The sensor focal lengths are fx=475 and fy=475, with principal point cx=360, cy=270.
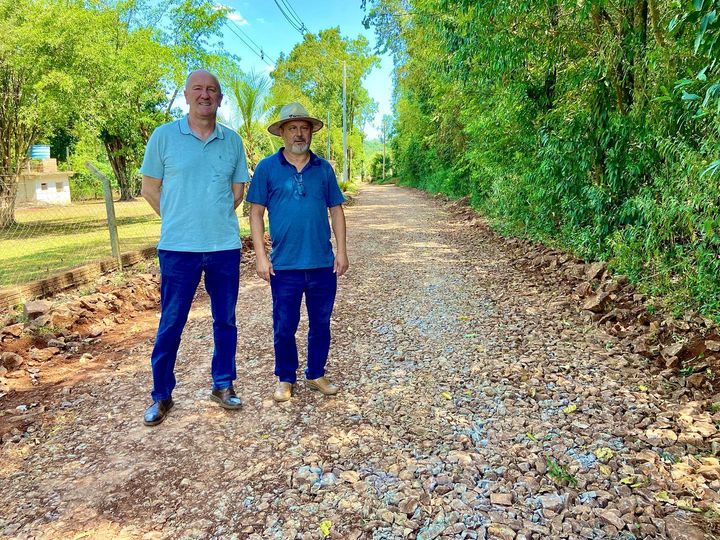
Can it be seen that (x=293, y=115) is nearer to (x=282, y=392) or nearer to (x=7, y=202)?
(x=282, y=392)

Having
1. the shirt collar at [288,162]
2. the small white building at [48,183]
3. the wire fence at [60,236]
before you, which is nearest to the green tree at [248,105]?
the wire fence at [60,236]

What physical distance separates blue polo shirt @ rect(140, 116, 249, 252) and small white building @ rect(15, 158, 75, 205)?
96.6ft

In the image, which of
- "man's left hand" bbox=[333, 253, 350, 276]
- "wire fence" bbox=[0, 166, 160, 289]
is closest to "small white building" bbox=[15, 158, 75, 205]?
"wire fence" bbox=[0, 166, 160, 289]

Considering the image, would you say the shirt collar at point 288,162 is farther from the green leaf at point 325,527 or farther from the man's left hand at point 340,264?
the green leaf at point 325,527

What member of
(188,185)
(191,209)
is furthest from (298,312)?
(188,185)

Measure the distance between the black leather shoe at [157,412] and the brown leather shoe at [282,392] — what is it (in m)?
0.67

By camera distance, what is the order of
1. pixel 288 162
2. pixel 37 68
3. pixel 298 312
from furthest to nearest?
pixel 37 68, pixel 298 312, pixel 288 162

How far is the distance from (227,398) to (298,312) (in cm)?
71

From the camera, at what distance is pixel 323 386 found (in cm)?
324

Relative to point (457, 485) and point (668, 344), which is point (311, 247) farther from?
point (668, 344)

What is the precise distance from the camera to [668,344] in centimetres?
371

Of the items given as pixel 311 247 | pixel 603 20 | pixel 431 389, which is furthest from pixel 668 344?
pixel 603 20

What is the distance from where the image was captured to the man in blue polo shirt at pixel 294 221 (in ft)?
9.62

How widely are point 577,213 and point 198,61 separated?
19150 millimetres
